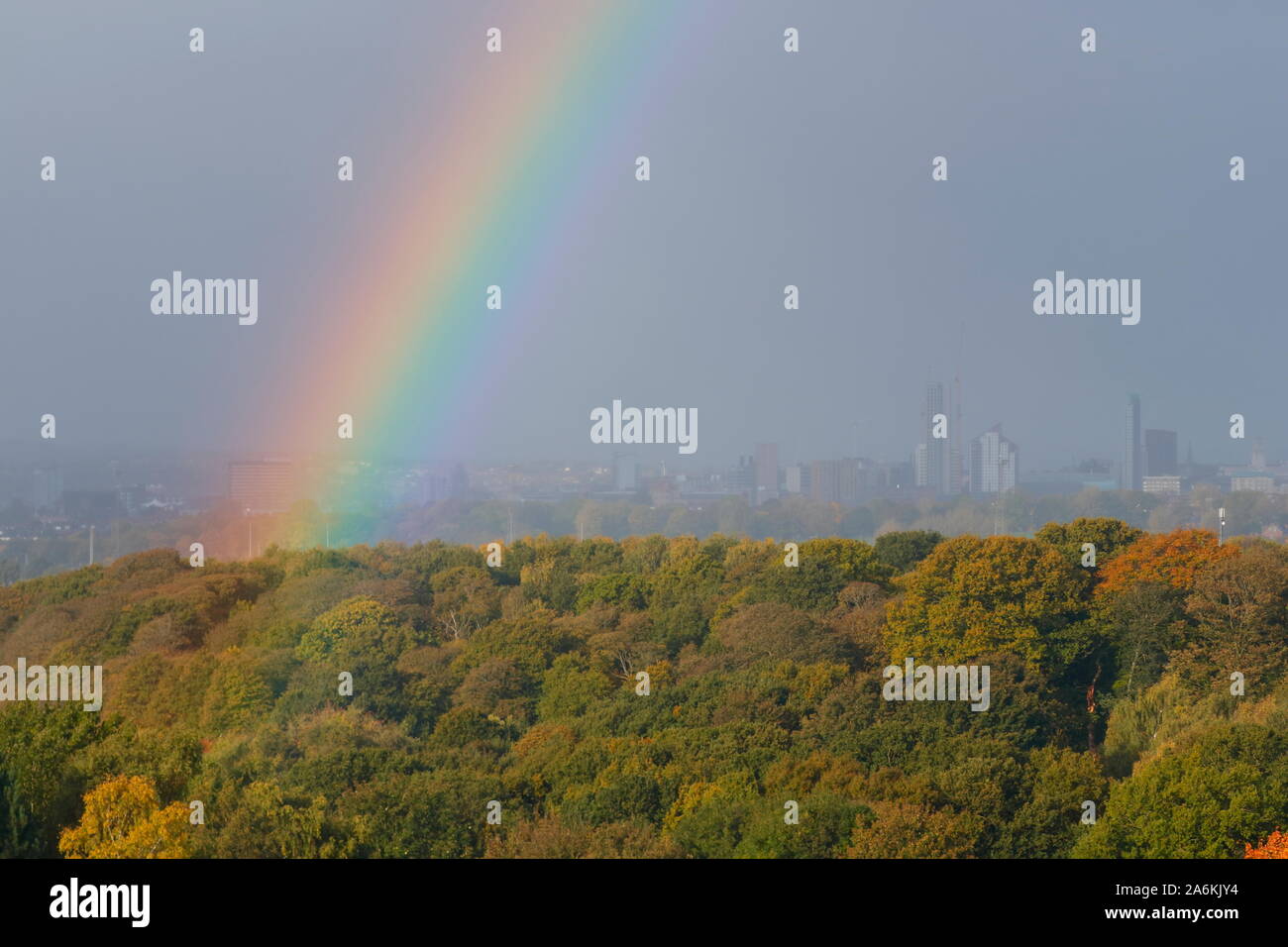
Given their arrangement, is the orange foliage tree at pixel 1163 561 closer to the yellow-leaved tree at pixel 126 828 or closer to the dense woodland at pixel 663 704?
the dense woodland at pixel 663 704

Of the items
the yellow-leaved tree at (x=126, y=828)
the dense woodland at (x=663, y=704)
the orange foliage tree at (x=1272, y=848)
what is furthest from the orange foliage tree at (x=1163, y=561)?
the yellow-leaved tree at (x=126, y=828)

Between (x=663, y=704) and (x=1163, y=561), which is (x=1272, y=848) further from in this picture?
(x=1163, y=561)

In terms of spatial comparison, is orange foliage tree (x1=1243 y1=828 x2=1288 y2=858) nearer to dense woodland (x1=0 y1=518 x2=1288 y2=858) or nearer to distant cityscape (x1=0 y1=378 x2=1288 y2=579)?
dense woodland (x1=0 y1=518 x2=1288 y2=858)

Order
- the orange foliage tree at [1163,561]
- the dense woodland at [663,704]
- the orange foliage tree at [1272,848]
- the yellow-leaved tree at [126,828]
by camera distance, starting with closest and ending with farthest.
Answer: the yellow-leaved tree at [126,828]
the orange foliage tree at [1272,848]
the dense woodland at [663,704]
the orange foliage tree at [1163,561]

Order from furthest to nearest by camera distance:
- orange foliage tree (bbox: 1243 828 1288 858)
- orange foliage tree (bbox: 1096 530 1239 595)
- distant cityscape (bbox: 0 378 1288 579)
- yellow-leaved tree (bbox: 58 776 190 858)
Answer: distant cityscape (bbox: 0 378 1288 579) → orange foliage tree (bbox: 1096 530 1239 595) → orange foliage tree (bbox: 1243 828 1288 858) → yellow-leaved tree (bbox: 58 776 190 858)

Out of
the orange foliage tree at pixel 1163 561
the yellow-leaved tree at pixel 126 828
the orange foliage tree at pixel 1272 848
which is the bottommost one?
the orange foliage tree at pixel 1272 848

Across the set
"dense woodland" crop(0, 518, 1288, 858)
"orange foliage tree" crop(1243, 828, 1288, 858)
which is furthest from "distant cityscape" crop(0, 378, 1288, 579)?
Result: "orange foliage tree" crop(1243, 828, 1288, 858)
